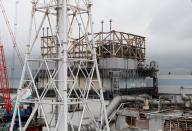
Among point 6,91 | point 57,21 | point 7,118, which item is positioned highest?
point 57,21

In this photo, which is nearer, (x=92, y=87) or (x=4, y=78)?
(x=92, y=87)

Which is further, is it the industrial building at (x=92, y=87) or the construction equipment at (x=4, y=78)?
the construction equipment at (x=4, y=78)

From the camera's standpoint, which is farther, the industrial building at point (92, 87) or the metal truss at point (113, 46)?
the metal truss at point (113, 46)

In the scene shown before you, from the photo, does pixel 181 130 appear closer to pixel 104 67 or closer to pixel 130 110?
pixel 130 110

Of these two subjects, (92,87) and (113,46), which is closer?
(92,87)

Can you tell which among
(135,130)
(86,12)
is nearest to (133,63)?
(135,130)

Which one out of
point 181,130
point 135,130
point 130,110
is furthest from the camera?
point 130,110

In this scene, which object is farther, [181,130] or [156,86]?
[156,86]

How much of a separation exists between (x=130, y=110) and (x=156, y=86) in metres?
18.2

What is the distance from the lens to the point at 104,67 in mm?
51188

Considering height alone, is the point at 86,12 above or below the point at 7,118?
above

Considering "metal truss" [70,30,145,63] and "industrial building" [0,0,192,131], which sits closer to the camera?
"industrial building" [0,0,192,131]

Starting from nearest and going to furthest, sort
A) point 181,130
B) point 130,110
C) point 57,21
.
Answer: point 57,21
point 181,130
point 130,110

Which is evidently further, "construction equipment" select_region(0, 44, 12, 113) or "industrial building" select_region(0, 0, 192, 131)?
"construction equipment" select_region(0, 44, 12, 113)
